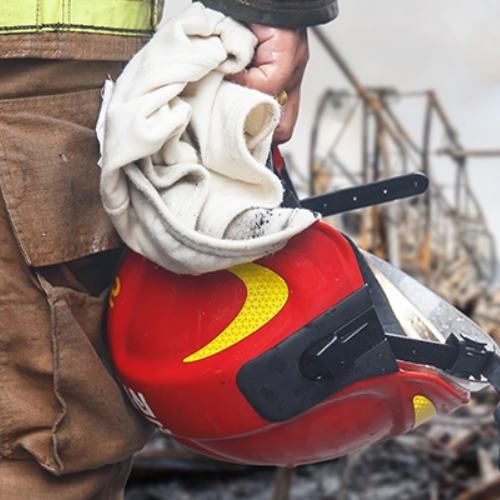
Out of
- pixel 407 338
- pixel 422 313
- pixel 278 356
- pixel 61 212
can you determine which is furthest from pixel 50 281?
pixel 422 313

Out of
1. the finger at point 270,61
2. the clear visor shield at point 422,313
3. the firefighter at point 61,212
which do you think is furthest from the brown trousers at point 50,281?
the clear visor shield at point 422,313

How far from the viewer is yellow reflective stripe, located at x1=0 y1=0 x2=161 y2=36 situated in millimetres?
1018

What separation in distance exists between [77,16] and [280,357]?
48 centimetres

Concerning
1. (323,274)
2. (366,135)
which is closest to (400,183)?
(323,274)

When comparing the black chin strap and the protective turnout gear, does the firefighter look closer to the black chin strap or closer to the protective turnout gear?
the protective turnout gear

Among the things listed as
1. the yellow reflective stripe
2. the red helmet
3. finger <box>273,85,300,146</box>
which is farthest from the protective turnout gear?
the yellow reflective stripe

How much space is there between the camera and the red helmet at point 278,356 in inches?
40.0

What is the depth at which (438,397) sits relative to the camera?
1116 millimetres

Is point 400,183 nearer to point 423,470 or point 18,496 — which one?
point 18,496

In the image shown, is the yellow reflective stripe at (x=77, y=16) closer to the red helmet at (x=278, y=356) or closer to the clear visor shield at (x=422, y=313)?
the red helmet at (x=278, y=356)

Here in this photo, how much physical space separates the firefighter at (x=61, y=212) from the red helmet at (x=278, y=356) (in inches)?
2.4

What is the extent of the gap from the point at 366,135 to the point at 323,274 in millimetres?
3092

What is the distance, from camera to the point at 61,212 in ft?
3.46

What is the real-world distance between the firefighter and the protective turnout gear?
0.20 feet
